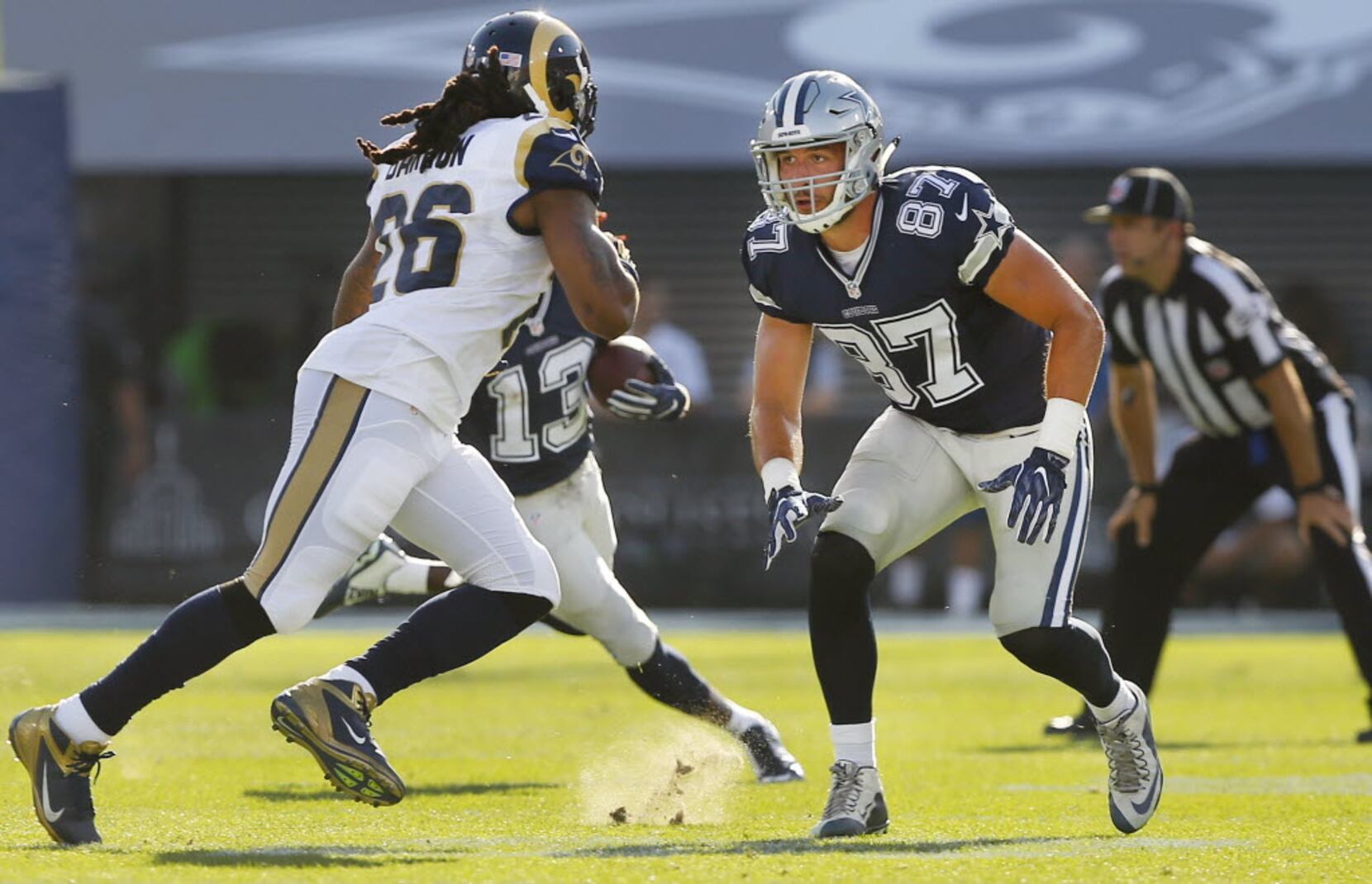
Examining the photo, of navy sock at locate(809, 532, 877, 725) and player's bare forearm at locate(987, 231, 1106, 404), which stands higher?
player's bare forearm at locate(987, 231, 1106, 404)

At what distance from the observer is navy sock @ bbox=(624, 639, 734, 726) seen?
623cm

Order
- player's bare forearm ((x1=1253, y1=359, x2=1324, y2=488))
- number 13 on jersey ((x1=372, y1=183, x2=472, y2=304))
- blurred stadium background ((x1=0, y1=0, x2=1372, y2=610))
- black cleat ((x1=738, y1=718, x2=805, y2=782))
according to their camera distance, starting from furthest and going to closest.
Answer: blurred stadium background ((x1=0, y1=0, x2=1372, y2=610)), player's bare forearm ((x1=1253, y1=359, x2=1324, y2=488)), black cleat ((x1=738, y1=718, x2=805, y2=782)), number 13 on jersey ((x1=372, y1=183, x2=472, y2=304))

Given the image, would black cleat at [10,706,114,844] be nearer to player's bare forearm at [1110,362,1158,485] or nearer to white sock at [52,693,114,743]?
white sock at [52,693,114,743]

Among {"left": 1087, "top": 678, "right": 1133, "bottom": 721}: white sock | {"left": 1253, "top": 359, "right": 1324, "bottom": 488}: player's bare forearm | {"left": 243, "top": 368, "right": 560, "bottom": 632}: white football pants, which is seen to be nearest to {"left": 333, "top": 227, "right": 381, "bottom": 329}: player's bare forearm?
{"left": 243, "top": 368, "right": 560, "bottom": 632}: white football pants

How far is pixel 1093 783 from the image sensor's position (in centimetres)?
626

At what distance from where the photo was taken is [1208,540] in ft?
25.4

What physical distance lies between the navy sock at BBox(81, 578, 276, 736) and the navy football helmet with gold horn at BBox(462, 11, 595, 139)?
128 centimetres

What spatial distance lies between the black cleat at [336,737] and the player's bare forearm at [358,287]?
3.30 feet

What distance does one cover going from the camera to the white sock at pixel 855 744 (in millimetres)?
4949

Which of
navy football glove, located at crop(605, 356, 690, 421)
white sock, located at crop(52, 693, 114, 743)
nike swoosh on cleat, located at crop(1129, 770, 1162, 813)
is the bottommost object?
nike swoosh on cleat, located at crop(1129, 770, 1162, 813)

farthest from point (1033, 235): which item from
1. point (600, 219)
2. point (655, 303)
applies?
point (600, 219)

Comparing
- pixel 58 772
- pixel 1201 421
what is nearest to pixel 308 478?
pixel 58 772

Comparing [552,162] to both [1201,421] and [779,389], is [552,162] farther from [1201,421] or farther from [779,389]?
[1201,421]

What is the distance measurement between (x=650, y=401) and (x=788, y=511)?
140 centimetres
